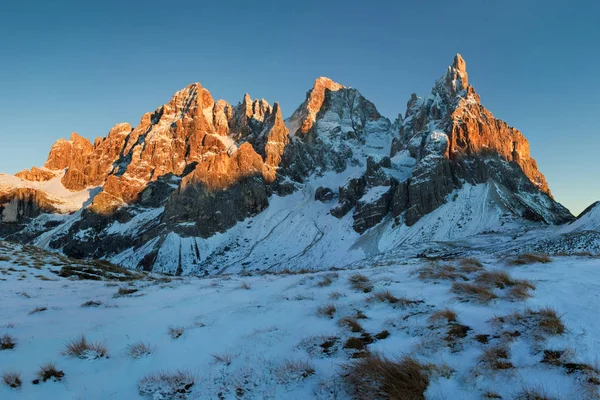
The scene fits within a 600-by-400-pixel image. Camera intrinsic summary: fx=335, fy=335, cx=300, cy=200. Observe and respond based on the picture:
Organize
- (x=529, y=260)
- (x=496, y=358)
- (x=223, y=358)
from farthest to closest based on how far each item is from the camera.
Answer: (x=529, y=260) < (x=223, y=358) < (x=496, y=358)

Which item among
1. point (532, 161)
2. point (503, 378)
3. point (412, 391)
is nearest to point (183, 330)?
point (412, 391)

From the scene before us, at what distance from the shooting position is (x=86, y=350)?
5.52 m

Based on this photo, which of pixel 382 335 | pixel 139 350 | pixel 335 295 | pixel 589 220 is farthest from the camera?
pixel 589 220

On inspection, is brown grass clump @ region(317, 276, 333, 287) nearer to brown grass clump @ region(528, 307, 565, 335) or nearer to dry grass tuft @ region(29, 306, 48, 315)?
brown grass clump @ region(528, 307, 565, 335)

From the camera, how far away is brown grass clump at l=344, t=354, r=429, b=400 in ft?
12.3

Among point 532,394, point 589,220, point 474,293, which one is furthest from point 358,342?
point 589,220

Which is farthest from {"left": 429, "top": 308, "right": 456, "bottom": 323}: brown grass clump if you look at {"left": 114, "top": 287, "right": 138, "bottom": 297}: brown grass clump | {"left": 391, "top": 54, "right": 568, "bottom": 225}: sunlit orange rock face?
{"left": 391, "top": 54, "right": 568, "bottom": 225}: sunlit orange rock face

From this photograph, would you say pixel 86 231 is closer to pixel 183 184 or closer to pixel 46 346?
pixel 183 184

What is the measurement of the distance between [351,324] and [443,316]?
61.3 inches

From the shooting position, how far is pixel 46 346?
5.91m

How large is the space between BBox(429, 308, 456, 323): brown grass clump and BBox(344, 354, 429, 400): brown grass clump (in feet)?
5.27

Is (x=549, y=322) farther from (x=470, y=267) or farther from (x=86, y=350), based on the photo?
(x=86, y=350)

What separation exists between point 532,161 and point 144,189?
220 meters

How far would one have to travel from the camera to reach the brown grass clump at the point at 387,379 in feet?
12.3
